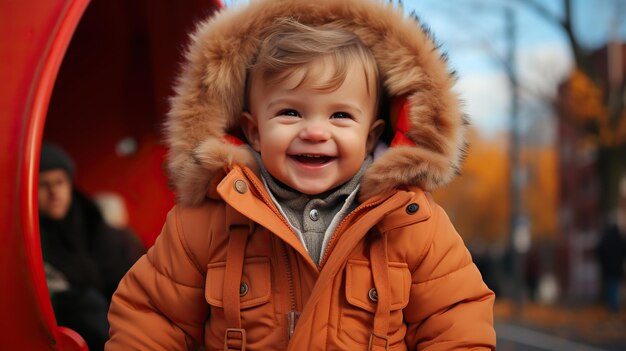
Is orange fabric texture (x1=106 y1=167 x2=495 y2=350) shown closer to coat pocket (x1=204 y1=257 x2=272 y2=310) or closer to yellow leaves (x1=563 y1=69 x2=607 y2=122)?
coat pocket (x1=204 y1=257 x2=272 y2=310)

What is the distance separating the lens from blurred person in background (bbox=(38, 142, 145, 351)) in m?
4.21

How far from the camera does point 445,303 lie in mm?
2395

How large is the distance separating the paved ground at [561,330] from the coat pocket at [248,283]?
8.80 metres

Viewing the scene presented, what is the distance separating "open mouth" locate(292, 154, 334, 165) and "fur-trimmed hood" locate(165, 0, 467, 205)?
0.41 ft

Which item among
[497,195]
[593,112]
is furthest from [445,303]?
[497,195]

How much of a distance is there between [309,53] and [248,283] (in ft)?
2.18

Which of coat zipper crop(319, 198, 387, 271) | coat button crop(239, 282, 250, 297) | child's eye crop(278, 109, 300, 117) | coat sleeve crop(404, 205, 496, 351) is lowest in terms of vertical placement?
coat sleeve crop(404, 205, 496, 351)

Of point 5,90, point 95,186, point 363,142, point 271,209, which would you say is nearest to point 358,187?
point 363,142

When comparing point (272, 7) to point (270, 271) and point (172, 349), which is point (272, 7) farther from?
point (172, 349)

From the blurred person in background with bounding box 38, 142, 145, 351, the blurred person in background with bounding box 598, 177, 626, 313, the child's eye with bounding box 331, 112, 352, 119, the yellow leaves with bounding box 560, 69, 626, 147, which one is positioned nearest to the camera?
the child's eye with bounding box 331, 112, 352, 119

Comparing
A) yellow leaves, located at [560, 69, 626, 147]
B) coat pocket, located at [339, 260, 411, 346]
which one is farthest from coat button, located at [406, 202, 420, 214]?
yellow leaves, located at [560, 69, 626, 147]

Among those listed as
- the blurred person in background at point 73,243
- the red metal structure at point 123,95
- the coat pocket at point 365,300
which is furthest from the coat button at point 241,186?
the blurred person in background at point 73,243

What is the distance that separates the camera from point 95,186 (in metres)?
5.00

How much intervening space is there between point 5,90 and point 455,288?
1.58m
